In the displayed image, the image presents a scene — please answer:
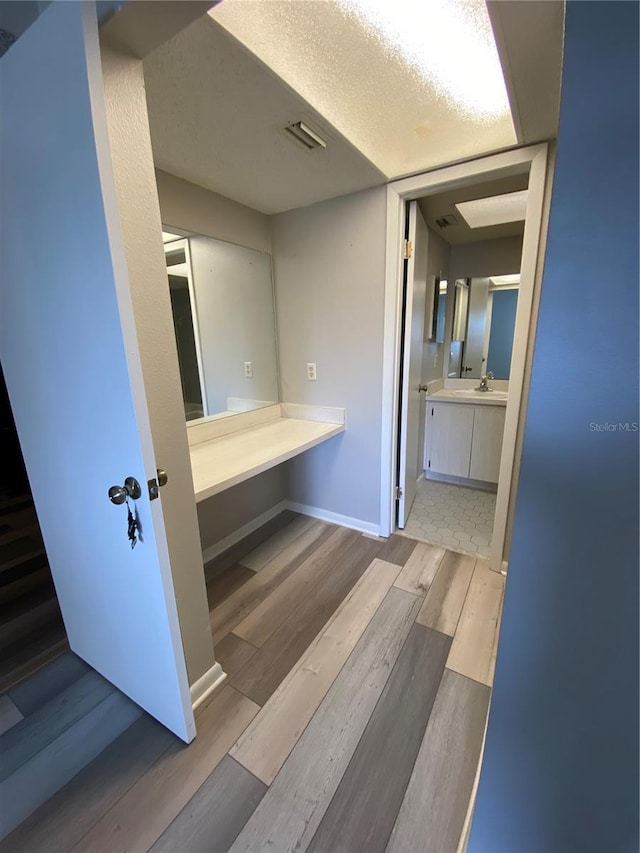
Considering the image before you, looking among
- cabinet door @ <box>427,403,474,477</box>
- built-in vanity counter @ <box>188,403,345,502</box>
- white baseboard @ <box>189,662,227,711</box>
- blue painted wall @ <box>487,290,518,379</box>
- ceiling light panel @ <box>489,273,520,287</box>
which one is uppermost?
ceiling light panel @ <box>489,273,520,287</box>

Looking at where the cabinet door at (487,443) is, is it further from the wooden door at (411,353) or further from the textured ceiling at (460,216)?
the textured ceiling at (460,216)

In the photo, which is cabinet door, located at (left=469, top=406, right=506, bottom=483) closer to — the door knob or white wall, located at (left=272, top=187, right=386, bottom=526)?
white wall, located at (left=272, top=187, right=386, bottom=526)

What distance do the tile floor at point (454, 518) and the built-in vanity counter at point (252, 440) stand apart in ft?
3.22

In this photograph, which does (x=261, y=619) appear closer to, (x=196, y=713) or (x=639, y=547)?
(x=196, y=713)

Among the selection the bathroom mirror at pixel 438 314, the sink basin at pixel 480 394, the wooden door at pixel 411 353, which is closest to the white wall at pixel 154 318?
the wooden door at pixel 411 353

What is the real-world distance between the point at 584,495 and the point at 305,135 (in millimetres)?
1566

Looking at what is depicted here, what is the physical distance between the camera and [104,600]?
1.23m

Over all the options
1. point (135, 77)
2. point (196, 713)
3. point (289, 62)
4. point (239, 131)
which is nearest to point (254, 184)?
point (239, 131)

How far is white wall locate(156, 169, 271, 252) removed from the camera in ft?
5.48

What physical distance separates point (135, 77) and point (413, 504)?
2.82m

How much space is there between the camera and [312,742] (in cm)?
116

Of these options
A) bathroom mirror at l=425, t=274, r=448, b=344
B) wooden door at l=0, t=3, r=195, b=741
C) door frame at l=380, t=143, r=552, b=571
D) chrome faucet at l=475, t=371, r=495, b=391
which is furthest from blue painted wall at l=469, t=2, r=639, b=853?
chrome faucet at l=475, t=371, r=495, b=391

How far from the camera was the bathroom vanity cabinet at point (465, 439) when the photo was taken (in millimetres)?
2898

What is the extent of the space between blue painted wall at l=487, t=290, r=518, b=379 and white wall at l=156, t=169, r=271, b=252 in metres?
2.19
